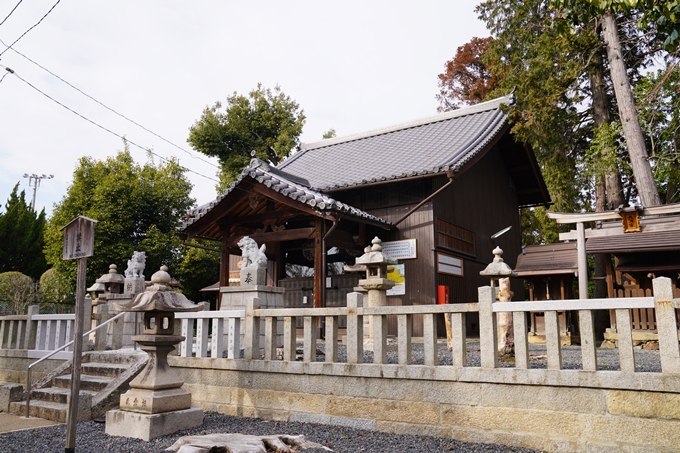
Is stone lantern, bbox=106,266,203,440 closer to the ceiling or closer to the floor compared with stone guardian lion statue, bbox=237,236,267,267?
closer to the floor

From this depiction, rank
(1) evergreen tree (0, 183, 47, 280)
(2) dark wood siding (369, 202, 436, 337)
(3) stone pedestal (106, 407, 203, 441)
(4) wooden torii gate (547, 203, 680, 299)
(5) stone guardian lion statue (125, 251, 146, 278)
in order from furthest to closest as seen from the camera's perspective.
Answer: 1. (1) evergreen tree (0, 183, 47, 280)
2. (2) dark wood siding (369, 202, 436, 337)
3. (5) stone guardian lion statue (125, 251, 146, 278)
4. (4) wooden torii gate (547, 203, 680, 299)
5. (3) stone pedestal (106, 407, 203, 441)

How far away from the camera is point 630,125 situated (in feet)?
47.1

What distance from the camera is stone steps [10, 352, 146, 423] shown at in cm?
796

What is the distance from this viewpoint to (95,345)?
10.1 m

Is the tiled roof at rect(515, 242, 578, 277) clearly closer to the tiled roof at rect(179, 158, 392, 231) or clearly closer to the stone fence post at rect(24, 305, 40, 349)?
the tiled roof at rect(179, 158, 392, 231)

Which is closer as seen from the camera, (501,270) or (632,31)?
(501,270)

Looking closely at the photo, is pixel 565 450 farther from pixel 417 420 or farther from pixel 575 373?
pixel 417 420

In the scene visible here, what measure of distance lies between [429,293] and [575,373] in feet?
27.3

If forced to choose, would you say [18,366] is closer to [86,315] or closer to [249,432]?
[86,315]

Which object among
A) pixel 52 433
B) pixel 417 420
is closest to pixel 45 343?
pixel 52 433

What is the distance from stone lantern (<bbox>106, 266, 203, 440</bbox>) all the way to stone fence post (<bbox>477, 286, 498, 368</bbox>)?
12.8ft

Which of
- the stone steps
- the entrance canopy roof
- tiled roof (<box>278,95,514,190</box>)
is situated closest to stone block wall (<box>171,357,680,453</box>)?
the stone steps

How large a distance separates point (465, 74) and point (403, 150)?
13.8 metres

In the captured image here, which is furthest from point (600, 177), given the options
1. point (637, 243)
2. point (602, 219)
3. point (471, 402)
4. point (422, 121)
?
point (471, 402)
